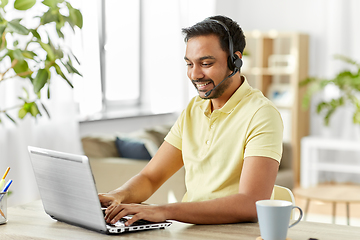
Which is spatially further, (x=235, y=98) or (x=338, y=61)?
(x=338, y=61)

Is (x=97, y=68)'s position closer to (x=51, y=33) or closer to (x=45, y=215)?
(x=51, y=33)

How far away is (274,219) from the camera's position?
1.16 m

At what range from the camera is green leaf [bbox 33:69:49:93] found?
172 centimetres

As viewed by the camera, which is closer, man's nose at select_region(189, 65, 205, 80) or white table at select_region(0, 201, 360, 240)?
white table at select_region(0, 201, 360, 240)

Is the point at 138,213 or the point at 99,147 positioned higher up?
the point at 138,213

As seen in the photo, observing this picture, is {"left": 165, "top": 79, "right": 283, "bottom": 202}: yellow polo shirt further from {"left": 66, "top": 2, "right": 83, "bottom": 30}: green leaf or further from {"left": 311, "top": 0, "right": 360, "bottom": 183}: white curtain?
{"left": 311, "top": 0, "right": 360, "bottom": 183}: white curtain

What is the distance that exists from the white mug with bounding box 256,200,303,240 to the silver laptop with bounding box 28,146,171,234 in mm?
302

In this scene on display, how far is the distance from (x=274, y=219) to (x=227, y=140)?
1.70 ft

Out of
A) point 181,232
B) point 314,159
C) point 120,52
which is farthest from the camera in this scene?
point 314,159

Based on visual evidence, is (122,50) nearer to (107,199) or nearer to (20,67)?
(20,67)

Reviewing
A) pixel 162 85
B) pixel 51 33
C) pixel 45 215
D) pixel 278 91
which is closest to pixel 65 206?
pixel 45 215

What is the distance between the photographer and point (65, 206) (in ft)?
4.57

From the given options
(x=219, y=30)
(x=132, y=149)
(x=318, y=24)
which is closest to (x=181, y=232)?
(x=219, y=30)

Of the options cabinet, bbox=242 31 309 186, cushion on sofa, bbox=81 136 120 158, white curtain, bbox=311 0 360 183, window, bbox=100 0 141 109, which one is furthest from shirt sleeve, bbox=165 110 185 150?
white curtain, bbox=311 0 360 183
